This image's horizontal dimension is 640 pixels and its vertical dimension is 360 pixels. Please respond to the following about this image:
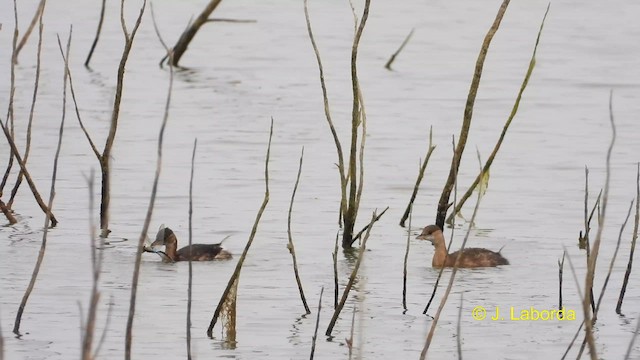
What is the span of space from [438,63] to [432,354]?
481 inches

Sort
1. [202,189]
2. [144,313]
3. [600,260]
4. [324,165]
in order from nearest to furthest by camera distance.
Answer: [144,313] → [600,260] → [202,189] → [324,165]

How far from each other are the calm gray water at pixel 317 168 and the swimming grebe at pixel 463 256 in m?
0.08

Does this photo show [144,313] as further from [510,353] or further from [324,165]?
[324,165]

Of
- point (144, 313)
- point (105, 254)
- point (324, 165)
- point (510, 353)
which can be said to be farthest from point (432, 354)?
point (324, 165)

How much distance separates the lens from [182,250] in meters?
8.92

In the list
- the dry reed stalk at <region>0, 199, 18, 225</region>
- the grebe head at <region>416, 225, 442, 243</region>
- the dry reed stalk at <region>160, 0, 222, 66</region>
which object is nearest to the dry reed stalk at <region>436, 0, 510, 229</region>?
the grebe head at <region>416, 225, 442, 243</region>

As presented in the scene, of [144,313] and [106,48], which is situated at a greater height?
[144,313]

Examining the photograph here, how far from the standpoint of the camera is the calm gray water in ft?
24.5

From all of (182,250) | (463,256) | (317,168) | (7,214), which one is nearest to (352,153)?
(463,256)

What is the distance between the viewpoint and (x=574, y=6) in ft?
78.1

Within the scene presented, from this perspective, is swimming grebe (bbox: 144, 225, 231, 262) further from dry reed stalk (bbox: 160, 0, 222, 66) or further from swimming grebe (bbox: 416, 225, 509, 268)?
dry reed stalk (bbox: 160, 0, 222, 66)

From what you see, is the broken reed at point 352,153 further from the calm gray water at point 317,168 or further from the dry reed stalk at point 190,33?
the dry reed stalk at point 190,33

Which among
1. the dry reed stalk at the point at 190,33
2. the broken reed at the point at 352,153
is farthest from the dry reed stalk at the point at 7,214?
the dry reed stalk at the point at 190,33

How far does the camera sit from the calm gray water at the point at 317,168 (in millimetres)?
7480
